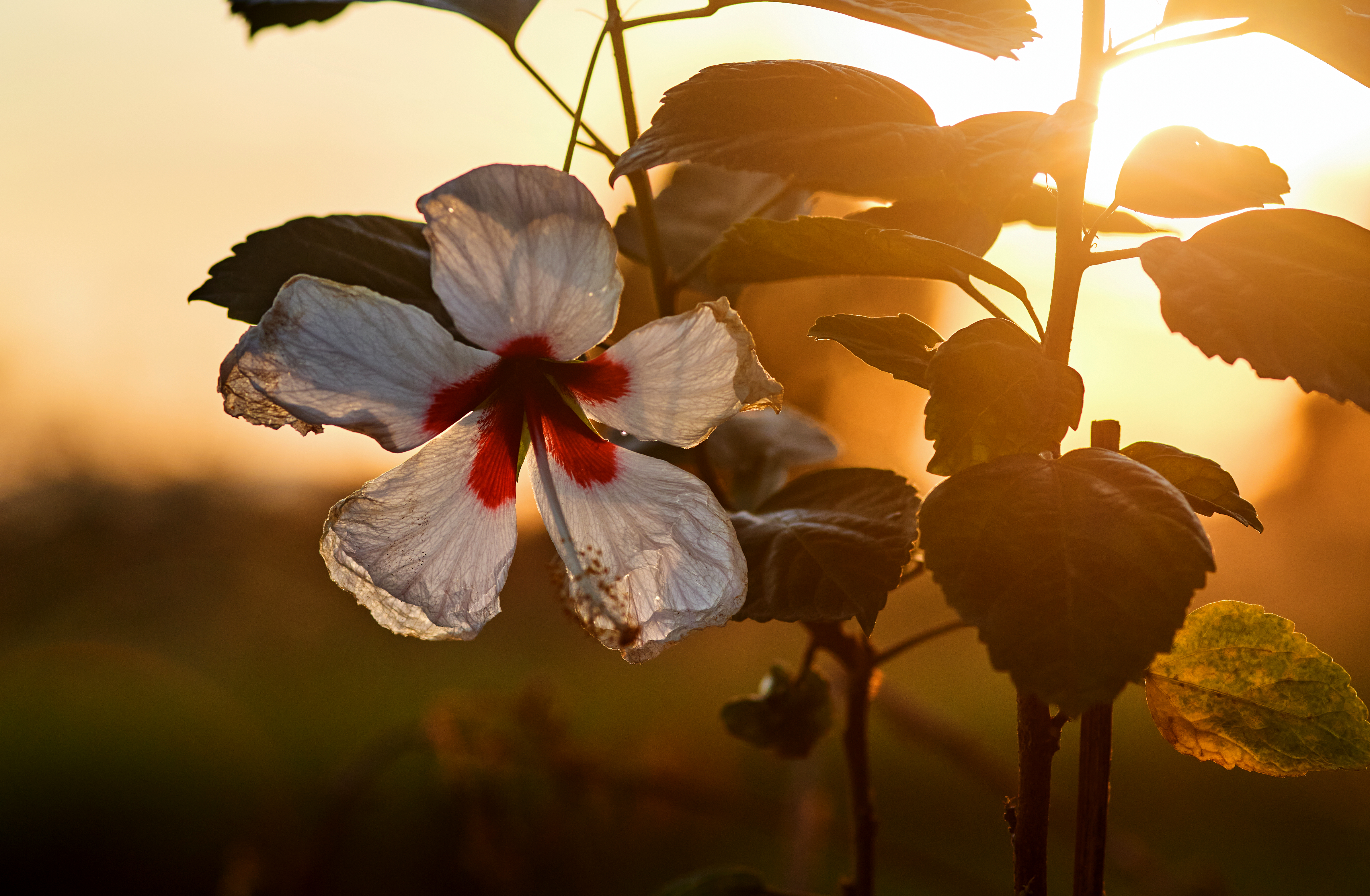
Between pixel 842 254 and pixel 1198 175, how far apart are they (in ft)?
0.64

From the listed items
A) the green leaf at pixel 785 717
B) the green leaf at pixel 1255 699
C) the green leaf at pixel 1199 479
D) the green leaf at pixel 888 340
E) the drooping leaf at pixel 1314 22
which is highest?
the drooping leaf at pixel 1314 22

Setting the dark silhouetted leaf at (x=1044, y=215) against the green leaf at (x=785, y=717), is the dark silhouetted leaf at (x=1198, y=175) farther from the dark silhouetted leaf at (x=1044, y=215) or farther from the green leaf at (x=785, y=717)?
the green leaf at (x=785, y=717)

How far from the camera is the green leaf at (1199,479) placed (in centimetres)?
52

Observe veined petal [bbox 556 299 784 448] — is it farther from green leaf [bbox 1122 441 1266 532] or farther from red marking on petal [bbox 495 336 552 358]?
green leaf [bbox 1122 441 1266 532]

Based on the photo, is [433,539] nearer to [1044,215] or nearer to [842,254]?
[842,254]

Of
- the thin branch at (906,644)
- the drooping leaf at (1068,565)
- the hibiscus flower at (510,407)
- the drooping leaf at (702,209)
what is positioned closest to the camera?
the drooping leaf at (1068,565)

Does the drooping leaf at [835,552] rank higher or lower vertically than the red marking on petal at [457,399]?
lower

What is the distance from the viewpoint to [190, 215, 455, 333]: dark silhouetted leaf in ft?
1.91

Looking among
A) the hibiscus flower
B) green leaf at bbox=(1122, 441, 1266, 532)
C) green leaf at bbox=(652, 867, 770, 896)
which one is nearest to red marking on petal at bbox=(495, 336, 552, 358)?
the hibiscus flower

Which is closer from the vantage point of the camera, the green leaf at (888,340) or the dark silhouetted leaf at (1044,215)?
the green leaf at (888,340)

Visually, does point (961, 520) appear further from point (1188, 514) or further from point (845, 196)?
point (845, 196)

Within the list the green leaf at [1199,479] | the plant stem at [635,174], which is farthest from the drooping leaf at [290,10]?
the green leaf at [1199,479]

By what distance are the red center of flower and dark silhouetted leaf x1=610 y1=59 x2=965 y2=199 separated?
143 mm

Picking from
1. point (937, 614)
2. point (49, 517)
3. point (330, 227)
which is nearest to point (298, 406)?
point (330, 227)
